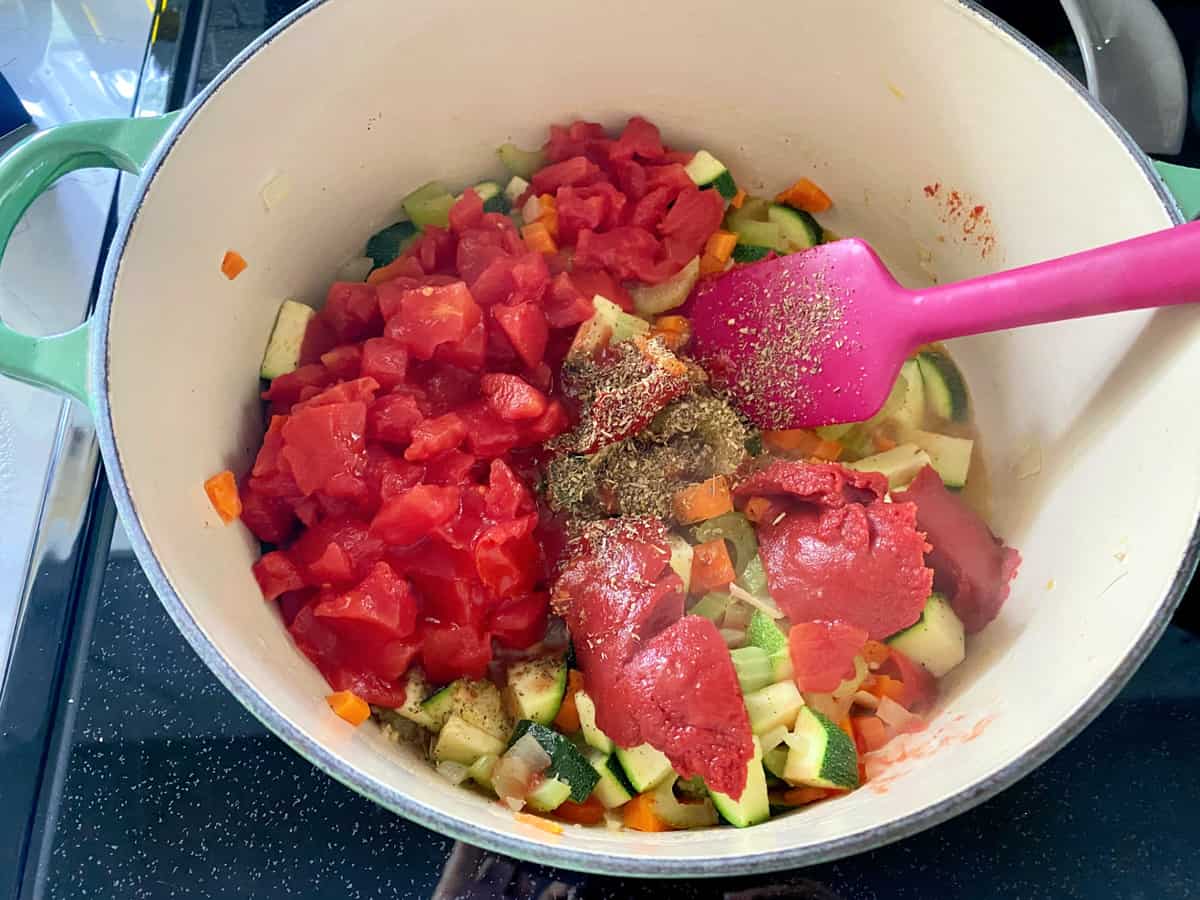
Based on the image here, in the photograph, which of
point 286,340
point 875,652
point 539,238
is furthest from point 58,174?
point 875,652

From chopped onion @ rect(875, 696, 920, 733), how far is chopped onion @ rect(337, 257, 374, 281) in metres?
1.26

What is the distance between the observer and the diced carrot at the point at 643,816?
144 cm

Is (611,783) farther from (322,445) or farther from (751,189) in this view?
(751,189)

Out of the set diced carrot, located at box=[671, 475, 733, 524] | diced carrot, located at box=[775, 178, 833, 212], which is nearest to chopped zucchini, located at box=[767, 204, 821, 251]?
diced carrot, located at box=[775, 178, 833, 212]

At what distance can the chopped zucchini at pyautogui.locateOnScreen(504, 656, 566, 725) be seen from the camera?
1495mm

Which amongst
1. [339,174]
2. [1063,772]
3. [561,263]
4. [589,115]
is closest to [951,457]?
[1063,772]

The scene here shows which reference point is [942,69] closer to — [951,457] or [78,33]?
[951,457]

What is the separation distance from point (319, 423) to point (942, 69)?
122cm

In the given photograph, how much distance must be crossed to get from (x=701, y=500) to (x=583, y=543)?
0.23 metres

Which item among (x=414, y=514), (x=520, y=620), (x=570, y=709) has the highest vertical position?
(x=414, y=514)

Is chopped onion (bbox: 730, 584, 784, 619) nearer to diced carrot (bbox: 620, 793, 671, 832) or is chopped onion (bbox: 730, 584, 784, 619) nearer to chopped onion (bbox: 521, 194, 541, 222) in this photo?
diced carrot (bbox: 620, 793, 671, 832)

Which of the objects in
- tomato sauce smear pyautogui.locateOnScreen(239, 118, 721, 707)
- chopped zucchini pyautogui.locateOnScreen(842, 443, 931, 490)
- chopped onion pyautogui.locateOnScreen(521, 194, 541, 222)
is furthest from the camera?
chopped onion pyautogui.locateOnScreen(521, 194, 541, 222)

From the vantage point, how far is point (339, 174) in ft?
5.60

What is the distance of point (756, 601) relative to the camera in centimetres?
161
